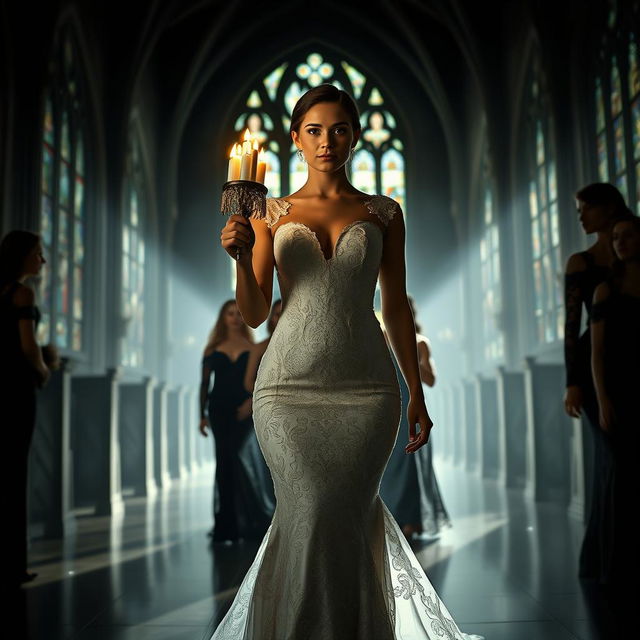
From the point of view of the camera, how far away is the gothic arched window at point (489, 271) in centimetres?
1527

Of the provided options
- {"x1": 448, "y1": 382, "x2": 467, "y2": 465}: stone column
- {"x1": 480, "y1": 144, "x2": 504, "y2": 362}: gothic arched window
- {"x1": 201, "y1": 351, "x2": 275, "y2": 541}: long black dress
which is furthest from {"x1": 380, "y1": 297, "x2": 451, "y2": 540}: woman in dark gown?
{"x1": 448, "y1": 382, "x2": 467, "y2": 465}: stone column

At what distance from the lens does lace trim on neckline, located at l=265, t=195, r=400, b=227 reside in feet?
9.06

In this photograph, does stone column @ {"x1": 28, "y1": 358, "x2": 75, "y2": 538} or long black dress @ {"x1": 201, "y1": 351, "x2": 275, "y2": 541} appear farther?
stone column @ {"x1": 28, "y1": 358, "x2": 75, "y2": 538}

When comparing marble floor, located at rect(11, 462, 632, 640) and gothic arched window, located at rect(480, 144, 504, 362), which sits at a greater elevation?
gothic arched window, located at rect(480, 144, 504, 362)

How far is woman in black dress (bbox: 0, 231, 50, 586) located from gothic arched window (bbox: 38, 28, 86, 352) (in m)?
5.10

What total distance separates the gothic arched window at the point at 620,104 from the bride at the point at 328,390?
600 centimetres

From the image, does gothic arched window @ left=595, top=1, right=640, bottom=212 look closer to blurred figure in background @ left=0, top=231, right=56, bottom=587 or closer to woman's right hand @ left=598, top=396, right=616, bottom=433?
woman's right hand @ left=598, top=396, right=616, bottom=433

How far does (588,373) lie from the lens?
466cm

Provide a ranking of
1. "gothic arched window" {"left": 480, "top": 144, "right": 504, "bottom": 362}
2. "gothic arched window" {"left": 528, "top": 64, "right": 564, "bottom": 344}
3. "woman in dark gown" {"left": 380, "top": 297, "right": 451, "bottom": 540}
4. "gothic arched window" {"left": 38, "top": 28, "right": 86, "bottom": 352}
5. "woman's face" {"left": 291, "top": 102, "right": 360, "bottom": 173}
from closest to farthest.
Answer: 1. "woman's face" {"left": 291, "top": 102, "right": 360, "bottom": 173}
2. "woman in dark gown" {"left": 380, "top": 297, "right": 451, "bottom": 540}
3. "gothic arched window" {"left": 38, "top": 28, "right": 86, "bottom": 352}
4. "gothic arched window" {"left": 528, "top": 64, "right": 564, "bottom": 344}
5. "gothic arched window" {"left": 480, "top": 144, "right": 504, "bottom": 362}

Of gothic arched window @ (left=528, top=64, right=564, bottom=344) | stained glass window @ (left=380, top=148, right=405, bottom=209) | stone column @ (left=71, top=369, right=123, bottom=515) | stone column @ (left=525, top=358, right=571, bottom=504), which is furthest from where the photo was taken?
stained glass window @ (left=380, top=148, right=405, bottom=209)

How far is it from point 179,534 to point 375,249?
16.4 feet

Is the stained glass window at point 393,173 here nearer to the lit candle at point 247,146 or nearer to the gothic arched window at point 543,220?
the gothic arched window at point 543,220

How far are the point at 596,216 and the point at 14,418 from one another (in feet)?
11.4

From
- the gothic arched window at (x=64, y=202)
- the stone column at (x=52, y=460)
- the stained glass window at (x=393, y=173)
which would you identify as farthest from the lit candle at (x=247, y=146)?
the stained glass window at (x=393, y=173)
